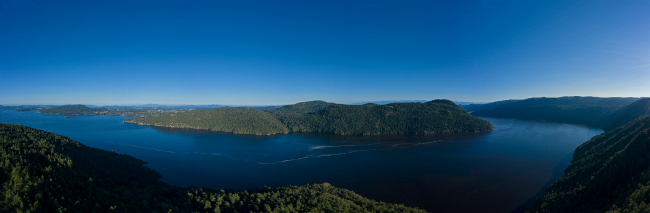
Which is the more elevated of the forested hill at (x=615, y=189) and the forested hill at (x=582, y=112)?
the forested hill at (x=582, y=112)

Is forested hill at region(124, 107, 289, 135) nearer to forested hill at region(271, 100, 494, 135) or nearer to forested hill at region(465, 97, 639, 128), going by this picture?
forested hill at region(271, 100, 494, 135)

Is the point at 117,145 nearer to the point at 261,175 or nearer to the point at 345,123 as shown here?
the point at 261,175

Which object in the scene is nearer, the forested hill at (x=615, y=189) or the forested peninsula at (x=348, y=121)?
the forested hill at (x=615, y=189)

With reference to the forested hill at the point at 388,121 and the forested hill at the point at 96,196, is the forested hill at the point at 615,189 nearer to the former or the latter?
the forested hill at the point at 96,196

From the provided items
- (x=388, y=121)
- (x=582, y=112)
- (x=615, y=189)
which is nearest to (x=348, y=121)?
(x=388, y=121)

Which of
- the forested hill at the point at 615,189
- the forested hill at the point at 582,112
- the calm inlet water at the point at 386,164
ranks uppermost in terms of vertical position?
the forested hill at the point at 582,112

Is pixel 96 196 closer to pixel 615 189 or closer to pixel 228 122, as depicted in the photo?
pixel 615 189

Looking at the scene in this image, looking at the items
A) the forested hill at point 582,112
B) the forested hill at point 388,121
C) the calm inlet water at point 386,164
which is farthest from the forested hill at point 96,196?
the forested hill at point 582,112
